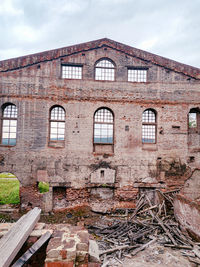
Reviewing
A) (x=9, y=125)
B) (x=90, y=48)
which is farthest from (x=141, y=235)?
(x=90, y=48)

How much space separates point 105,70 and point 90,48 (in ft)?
5.19

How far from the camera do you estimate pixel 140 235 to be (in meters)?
7.65

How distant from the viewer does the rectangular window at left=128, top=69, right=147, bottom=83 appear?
11750 mm

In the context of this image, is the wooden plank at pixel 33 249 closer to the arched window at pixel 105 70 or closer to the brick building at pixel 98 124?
the brick building at pixel 98 124

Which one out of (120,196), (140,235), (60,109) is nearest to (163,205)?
(120,196)

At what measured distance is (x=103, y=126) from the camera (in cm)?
1134

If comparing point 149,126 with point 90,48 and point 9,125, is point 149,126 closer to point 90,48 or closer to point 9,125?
point 90,48

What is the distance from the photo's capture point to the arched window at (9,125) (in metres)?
10.8

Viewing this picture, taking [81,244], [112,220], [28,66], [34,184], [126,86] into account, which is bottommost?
[112,220]

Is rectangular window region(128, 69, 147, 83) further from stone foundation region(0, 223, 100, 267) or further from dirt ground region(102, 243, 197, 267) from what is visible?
stone foundation region(0, 223, 100, 267)

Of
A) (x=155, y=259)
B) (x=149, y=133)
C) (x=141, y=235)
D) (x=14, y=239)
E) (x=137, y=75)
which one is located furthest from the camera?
(x=137, y=75)

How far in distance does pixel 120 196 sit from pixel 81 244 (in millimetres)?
8249

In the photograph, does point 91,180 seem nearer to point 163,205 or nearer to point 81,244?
point 163,205

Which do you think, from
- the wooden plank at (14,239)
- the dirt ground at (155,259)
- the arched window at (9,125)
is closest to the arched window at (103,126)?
the arched window at (9,125)
